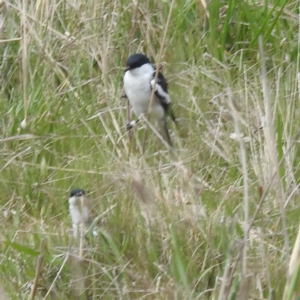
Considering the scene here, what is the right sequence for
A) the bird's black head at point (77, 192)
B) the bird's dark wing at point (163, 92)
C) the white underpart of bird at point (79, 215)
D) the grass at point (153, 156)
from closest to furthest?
the grass at point (153, 156)
the white underpart of bird at point (79, 215)
the bird's black head at point (77, 192)
the bird's dark wing at point (163, 92)

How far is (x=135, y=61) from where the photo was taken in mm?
3990

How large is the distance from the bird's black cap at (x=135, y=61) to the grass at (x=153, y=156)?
0.11 meters

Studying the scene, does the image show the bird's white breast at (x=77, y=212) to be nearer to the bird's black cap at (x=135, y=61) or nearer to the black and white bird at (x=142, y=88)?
the black and white bird at (x=142, y=88)

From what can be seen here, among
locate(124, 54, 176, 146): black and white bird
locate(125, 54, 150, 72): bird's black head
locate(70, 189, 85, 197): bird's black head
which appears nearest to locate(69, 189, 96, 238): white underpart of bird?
locate(70, 189, 85, 197): bird's black head

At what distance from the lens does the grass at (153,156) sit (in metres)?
2.38

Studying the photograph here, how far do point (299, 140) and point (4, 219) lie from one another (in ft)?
3.48

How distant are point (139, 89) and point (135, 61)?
0.13 metres

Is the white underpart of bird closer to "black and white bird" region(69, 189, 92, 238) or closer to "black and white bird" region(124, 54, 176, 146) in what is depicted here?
"black and white bird" region(69, 189, 92, 238)

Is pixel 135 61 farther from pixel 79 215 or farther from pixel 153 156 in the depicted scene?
pixel 79 215

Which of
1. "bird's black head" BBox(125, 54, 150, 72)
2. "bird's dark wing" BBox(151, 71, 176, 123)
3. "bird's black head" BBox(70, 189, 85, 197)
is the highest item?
"bird's black head" BBox(125, 54, 150, 72)

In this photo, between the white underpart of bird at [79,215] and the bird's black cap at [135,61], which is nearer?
the white underpart of bird at [79,215]

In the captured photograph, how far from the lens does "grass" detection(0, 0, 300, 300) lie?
238 centimetres

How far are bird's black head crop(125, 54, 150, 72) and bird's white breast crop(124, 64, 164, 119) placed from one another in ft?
0.05

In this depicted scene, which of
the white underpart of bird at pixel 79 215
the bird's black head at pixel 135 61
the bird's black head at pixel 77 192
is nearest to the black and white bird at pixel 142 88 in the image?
the bird's black head at pixel 135 61
